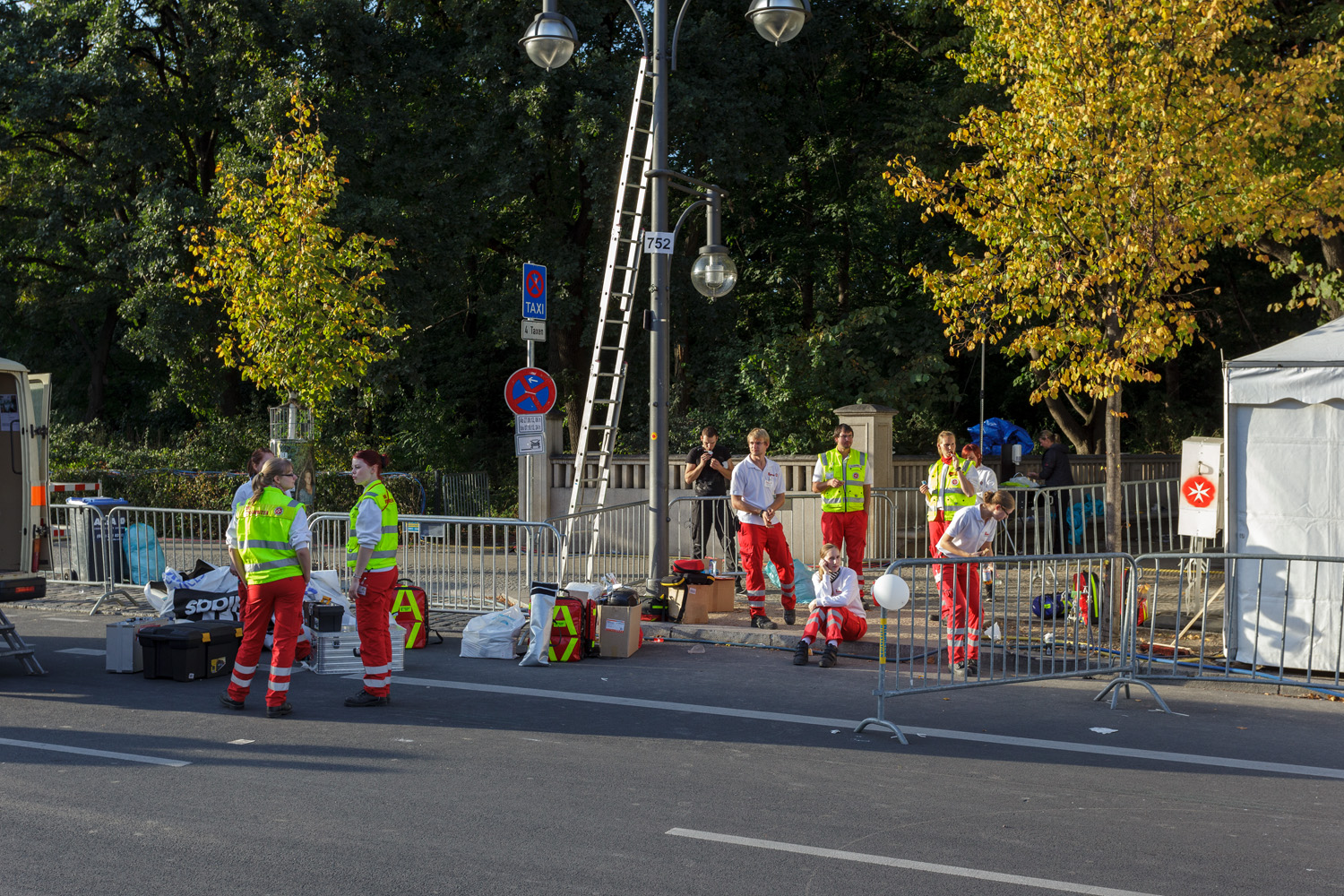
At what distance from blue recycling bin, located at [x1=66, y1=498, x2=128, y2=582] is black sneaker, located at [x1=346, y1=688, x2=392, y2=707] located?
21.5 feet

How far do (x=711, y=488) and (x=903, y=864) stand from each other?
8.86 m

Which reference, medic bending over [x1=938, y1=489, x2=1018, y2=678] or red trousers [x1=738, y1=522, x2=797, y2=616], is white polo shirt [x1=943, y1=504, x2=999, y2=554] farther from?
red trousers [x1=738, y1=522, x2=797, y2=616]

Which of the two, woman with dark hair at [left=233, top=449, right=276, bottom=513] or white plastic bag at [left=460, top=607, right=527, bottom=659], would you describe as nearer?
woman with dark hair at [left=233, top=449, right=276, bottom=513]

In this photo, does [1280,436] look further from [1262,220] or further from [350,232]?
[350,232]

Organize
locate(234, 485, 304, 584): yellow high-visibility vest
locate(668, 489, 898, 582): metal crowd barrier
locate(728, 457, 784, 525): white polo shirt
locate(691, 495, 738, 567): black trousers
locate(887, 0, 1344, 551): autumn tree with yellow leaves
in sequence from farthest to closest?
1. locate(668, 489, 898, 582): metal crowd barrier
2. locate(691, 495, 738, 567): black trousers
3. locate(728, 457, 784, 525): white polo shirt
4. locate(887, 0, 1344, 551): autumn tree with yellow leaves
5. locate(234, 485, 304, 584): yellow high-visibility vest

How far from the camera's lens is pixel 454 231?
23.4m

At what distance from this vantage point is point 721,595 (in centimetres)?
1213

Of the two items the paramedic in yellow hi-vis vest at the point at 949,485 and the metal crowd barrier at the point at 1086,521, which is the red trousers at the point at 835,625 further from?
the metal crowd barrier at the point at 1086,521

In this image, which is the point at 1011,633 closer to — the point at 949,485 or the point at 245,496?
the point at 949,485

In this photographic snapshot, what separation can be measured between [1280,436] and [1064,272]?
2.71m

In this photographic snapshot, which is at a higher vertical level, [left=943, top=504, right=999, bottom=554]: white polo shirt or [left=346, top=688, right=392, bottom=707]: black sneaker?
[left=943, top=504, right=999, bottom=554]: white polo shirt

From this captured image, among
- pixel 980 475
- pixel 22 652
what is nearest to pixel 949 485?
pixel 980 475

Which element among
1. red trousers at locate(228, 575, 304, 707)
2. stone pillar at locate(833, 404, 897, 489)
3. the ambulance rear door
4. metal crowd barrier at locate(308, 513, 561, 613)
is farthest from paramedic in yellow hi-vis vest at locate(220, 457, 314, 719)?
stone pillar at locate(833, 404, 897, 489)

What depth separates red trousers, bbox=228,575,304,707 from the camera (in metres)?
8.02
